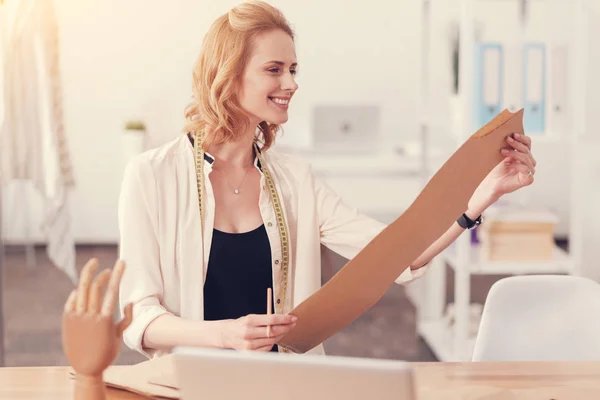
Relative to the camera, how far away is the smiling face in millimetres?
1907

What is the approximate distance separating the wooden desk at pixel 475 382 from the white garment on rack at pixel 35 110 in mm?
1849

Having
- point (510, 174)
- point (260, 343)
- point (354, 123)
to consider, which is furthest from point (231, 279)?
point (354, 123)

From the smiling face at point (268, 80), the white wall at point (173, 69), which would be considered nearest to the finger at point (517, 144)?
the smiling face at point (268, 80)

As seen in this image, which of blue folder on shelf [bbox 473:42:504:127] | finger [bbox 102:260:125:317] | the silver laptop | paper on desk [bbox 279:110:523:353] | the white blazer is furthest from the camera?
blue folder on shelf [bbox 473:42:504:127]

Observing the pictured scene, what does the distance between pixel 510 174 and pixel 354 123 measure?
8.86ft

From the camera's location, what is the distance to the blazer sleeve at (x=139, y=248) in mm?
1769

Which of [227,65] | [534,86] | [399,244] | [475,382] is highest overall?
[534,86]

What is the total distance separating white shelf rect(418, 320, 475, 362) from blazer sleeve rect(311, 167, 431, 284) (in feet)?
4.61

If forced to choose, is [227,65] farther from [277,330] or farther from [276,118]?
[277,330]

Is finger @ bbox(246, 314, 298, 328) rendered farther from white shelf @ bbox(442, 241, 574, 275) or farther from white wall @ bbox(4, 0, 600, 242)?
A: white wall @ bbox(4, 0, 600, 242)

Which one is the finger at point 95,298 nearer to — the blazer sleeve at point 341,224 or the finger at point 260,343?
the finger at point 260,343

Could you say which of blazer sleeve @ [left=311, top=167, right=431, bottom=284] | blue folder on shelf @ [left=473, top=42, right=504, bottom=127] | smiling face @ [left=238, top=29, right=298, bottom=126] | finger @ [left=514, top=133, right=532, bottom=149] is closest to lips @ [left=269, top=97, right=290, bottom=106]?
smiling face @ [left=238, top=29, right=298, bottom=126]

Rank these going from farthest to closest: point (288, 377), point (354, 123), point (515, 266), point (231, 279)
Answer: point (354, 123), point (515, 266), point (231, 279), point (288, 377)

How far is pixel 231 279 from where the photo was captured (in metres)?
1.90
